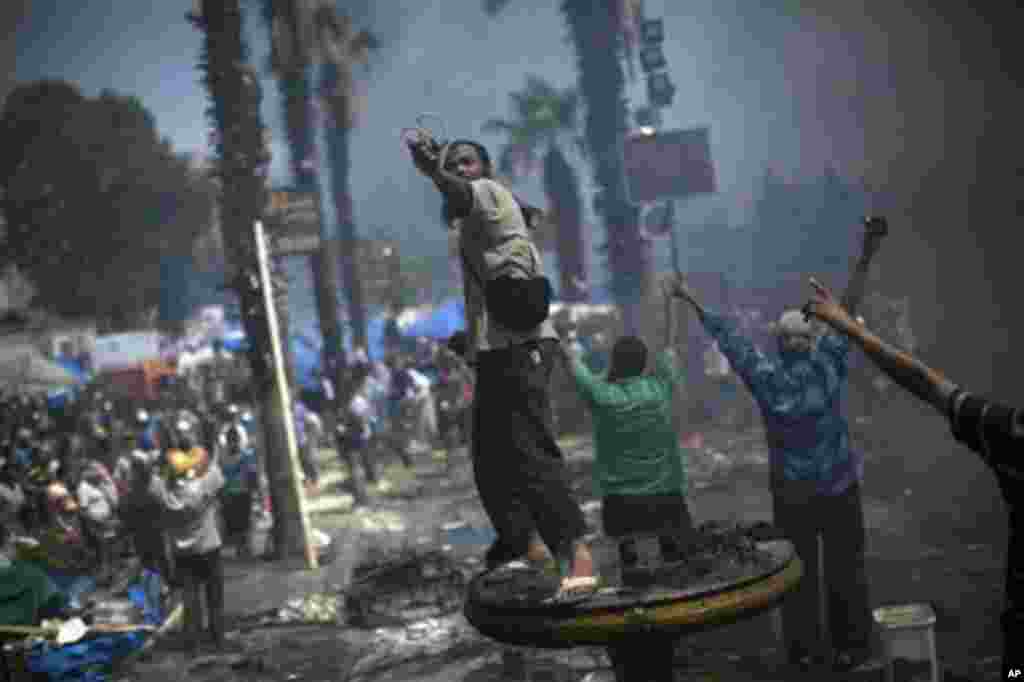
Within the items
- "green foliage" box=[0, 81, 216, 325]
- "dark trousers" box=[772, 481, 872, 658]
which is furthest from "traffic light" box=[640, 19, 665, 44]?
"green foliage" box=[0, 81, 216, 325]

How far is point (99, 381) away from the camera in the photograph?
35500 millimetres

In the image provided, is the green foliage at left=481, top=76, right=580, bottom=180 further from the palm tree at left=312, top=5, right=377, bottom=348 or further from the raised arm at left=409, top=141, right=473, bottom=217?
the raised arm at left=409, top=141, right=473, bottom=217

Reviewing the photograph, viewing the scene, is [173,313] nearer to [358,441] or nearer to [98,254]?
[98,254]

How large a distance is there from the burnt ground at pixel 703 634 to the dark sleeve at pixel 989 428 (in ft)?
9.16

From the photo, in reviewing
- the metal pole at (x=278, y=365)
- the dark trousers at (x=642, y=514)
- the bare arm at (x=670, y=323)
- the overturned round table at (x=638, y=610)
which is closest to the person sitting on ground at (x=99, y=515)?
the metal pole at (x=278, y=365)

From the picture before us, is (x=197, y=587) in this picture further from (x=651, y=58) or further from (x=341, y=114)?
(x=341, y=114)

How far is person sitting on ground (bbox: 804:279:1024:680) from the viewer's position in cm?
271

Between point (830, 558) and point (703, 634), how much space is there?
1660 mm

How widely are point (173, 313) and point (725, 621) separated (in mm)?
58024

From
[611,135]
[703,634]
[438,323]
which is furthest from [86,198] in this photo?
[703,634]

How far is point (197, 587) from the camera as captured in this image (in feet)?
30.8

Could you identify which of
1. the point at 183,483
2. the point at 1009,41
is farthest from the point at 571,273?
the point at 183,483

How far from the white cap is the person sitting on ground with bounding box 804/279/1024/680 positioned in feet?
9.07

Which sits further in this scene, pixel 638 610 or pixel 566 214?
pixel 566 214
